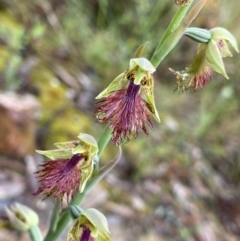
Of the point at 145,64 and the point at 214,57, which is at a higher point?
the point at 145,64

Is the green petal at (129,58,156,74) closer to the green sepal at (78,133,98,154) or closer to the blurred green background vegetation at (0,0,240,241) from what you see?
the green sepal at (78,133,98,154)

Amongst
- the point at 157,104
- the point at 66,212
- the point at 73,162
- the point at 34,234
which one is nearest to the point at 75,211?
the point at 66,212

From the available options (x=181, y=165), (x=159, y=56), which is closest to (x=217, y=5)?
(x=181, y=165)

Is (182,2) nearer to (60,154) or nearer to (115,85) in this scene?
(115,85)

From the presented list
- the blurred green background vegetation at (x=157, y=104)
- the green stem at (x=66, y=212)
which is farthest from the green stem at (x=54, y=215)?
the blurred green background vegetation at (x=157, y=104)

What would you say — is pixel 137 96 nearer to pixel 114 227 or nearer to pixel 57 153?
pixel 57 153

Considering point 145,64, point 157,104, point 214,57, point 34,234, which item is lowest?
point 157,104

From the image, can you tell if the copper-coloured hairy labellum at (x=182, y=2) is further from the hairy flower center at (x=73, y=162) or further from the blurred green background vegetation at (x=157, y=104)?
the blurred green background vegetation at (x=157, y=104)
